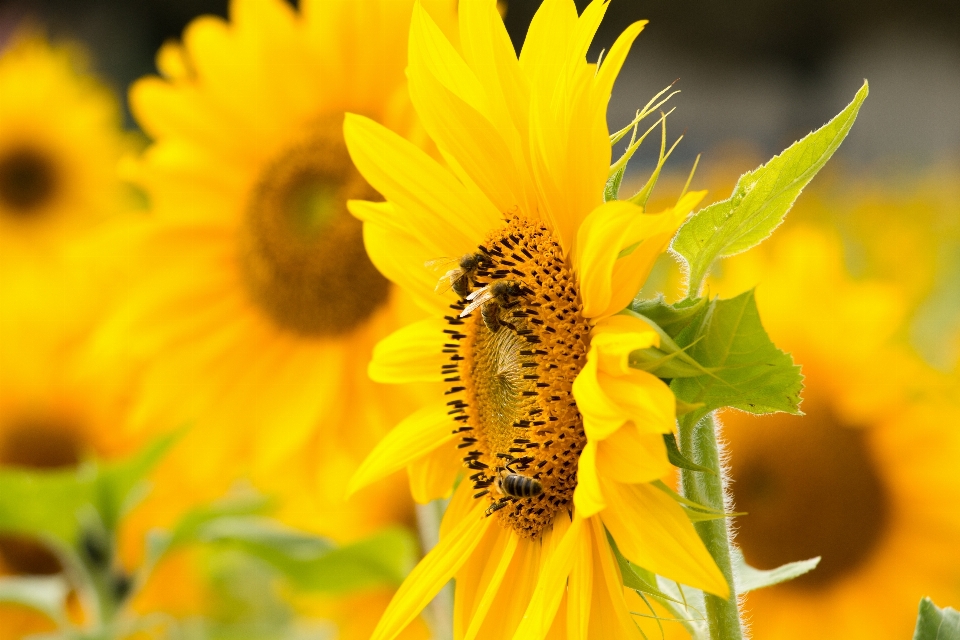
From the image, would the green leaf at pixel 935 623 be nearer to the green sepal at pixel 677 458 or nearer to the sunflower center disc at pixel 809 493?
the green sepal at pixel 677 458

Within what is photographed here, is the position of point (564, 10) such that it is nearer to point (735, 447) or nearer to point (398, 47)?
point (398, 47)

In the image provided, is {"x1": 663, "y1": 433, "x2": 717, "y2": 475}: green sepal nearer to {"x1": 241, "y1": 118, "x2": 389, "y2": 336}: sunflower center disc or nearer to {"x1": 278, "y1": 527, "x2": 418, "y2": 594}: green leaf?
{"x1": 278, "y1": 527, "x2": 418, "y2": 594}: green leaf

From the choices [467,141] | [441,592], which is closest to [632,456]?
[467,141]

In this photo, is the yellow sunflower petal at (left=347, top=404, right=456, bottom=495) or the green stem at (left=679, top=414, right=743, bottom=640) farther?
the yellow sunflower petal at (left=347, top=404, right=456, bottom=495)

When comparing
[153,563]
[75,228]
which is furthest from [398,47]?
[75,228]

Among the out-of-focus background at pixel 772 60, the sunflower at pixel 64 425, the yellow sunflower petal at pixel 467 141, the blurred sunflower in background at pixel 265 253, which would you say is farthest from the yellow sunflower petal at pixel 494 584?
the out-of-focus background at pixel 772 60

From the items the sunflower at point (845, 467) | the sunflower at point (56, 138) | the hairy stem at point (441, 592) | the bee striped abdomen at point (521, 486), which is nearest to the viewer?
the bee striped abdomen at point (521, 486)

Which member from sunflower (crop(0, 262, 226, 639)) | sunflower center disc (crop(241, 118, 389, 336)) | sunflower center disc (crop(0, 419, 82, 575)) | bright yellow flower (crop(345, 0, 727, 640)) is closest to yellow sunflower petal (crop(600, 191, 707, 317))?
bright yellow flower (crop(345, 0, 727, 640))
